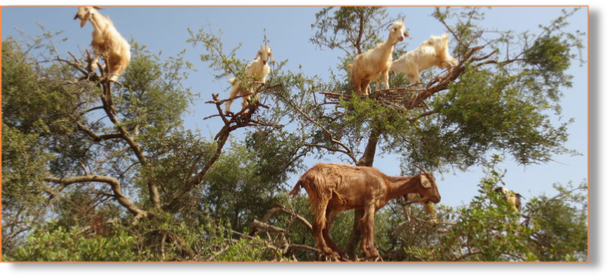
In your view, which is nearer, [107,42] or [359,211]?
[107,42]

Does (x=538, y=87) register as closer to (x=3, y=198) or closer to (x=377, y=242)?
(x=377, y=242)

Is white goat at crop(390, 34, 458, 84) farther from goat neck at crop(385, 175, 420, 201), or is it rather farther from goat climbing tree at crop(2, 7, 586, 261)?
goat neck at crop(385, 175, 420, 201)

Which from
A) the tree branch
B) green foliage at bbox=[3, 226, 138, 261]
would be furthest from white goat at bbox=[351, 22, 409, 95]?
green foliage at bbox=[3, 226, 138, 261]

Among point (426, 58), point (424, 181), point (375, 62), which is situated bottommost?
point (424, 181)

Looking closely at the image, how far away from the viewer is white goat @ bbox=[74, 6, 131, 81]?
26.1 ft

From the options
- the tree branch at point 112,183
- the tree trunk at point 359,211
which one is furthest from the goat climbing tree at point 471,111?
the tree branch at point 112,183

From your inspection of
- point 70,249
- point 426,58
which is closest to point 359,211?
point 426,58

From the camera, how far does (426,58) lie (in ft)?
35.1

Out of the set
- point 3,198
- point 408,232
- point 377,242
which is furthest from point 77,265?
point 377,242

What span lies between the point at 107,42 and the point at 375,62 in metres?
5.31

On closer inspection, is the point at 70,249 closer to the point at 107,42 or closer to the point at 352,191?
the point at 107,42

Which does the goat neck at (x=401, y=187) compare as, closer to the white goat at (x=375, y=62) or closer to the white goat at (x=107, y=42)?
the white goat at (x=375, y=62)

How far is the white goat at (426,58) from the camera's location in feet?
35.2

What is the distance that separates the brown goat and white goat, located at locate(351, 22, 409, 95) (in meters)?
3.26
